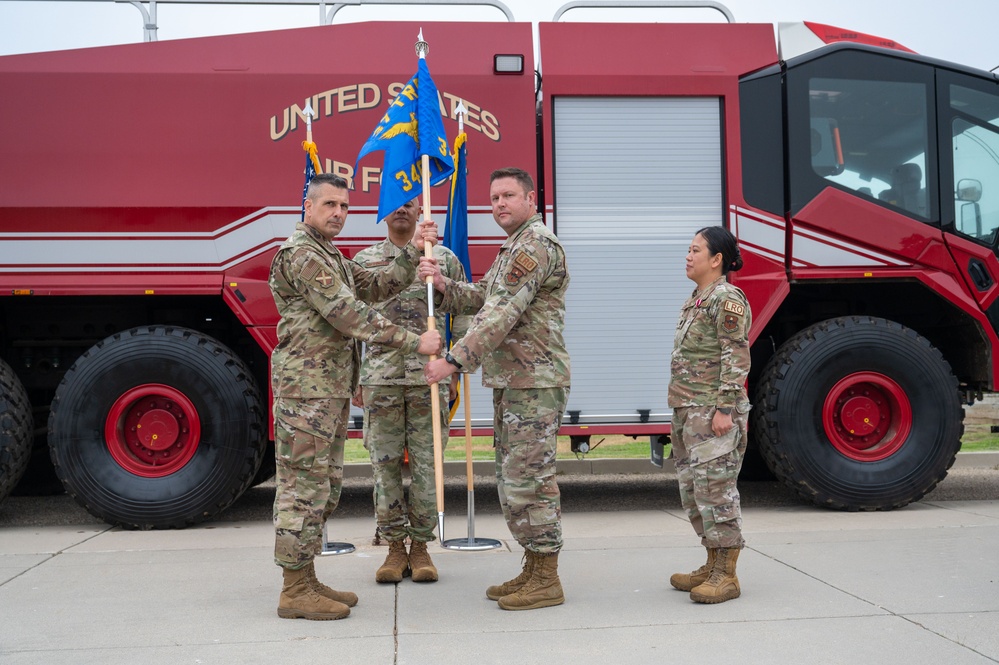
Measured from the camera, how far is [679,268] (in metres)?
6.56

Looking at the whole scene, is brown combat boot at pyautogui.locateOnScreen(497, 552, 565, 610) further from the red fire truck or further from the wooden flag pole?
the red fire truck

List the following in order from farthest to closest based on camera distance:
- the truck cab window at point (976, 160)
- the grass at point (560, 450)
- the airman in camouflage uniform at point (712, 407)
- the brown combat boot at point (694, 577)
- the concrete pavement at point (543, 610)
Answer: the grass at point (560, 450) → the truck cab window at point (976, 160) → the brown combat boot at point (694, 577) → the airman in camouflage uniform at point (712, 407) → the concrete pavement at point (543, 610)

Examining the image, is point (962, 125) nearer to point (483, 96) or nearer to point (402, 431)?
point (483, 96)

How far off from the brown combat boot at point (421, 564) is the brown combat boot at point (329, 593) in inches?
20.1

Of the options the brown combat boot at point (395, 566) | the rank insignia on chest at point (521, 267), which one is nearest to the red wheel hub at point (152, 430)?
the brown combat boot at point (395, 566)

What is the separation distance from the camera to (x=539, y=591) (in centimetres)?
424

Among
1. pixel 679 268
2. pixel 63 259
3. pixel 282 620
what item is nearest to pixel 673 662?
pixel 282 620

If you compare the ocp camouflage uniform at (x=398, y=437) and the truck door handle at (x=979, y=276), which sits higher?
Answer: the truck door handle at (x=979, y=276)

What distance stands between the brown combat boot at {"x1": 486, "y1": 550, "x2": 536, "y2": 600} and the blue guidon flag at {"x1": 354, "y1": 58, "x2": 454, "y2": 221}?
6.36 ft

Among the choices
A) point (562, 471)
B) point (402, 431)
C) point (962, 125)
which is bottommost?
point (562, 471)

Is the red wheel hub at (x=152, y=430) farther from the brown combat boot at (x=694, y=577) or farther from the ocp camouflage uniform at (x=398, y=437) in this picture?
the brown combat boot at (x=694, y=577)

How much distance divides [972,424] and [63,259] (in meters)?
9.90

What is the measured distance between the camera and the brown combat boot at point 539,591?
4.19 meters

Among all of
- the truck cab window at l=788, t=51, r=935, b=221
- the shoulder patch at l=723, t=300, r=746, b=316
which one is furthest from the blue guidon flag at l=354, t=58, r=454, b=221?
the truck cab window at l=788, t=51, r=935, b=221
